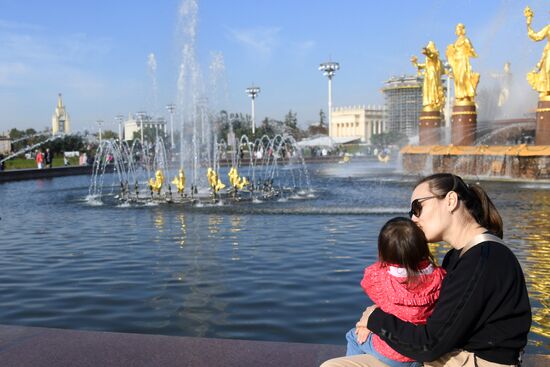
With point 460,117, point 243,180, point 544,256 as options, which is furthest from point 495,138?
point 544,256

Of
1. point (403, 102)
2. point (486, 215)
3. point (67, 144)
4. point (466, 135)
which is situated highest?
point (403, 102)

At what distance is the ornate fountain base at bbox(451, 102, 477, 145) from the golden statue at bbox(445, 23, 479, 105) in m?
0.59

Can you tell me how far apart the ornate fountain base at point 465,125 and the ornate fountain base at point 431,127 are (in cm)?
A: 250

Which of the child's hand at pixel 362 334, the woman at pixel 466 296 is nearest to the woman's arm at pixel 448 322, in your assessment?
the woman at pixel 466 296

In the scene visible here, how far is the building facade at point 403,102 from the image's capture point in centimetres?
9794

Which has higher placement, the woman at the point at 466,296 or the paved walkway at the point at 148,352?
the woman at the point at 466,296

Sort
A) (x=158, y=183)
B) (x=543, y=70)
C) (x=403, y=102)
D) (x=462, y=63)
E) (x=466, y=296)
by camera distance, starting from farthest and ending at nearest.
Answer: (x=403, y=102) → (x=462, y=63) → (x=543, y=70) → (x=158, y=183) → (x=466, y=296)

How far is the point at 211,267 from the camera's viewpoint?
296 inches

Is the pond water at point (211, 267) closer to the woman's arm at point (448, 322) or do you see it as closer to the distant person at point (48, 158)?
the woman's arm at point (448, 322)

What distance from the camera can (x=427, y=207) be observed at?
237cm

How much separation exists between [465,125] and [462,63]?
2659 millimetres

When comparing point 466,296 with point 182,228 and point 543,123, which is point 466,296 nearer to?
point 182,228

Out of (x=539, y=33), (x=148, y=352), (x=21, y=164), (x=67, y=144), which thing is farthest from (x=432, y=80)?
(x=67, y=144)

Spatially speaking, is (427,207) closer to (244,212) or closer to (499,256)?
(499,256)
